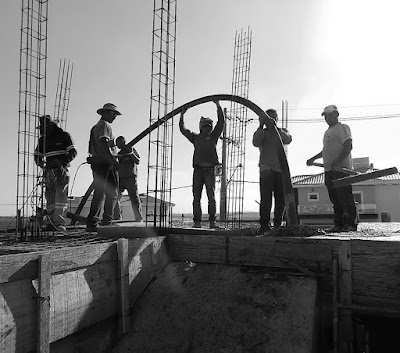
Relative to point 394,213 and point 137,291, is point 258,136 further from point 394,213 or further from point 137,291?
point 394,213

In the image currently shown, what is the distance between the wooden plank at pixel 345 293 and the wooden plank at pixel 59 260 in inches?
90.5

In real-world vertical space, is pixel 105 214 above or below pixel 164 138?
below

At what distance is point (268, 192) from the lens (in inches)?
216

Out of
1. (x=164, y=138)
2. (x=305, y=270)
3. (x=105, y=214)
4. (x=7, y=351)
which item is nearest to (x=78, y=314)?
(x=7, y=351)

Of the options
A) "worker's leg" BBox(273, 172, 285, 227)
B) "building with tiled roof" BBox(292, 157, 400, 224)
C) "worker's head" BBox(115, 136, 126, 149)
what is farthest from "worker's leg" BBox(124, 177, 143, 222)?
"building with tiled roof" BBox(292, 157, 400, 224)

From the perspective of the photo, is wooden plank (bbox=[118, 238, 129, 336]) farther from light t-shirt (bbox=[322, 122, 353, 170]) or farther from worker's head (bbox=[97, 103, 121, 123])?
light t-shirt (bbox=[322, 122, 353, 170])

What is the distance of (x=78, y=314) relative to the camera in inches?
128

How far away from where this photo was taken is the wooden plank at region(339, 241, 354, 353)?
11.6 ft

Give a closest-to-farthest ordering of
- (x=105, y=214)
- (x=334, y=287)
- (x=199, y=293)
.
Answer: (x=334, y=287) < (x=199, y=293) < (x=105, y=214)

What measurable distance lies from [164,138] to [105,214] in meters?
2.03

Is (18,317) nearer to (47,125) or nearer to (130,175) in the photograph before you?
(47,125)

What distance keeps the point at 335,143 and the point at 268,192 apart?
50.6 inches

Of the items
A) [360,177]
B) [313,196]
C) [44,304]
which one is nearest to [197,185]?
[360,177]

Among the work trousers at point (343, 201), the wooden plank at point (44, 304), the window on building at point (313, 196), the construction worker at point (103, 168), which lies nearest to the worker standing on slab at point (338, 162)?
the work trousers at point (343, 201)
